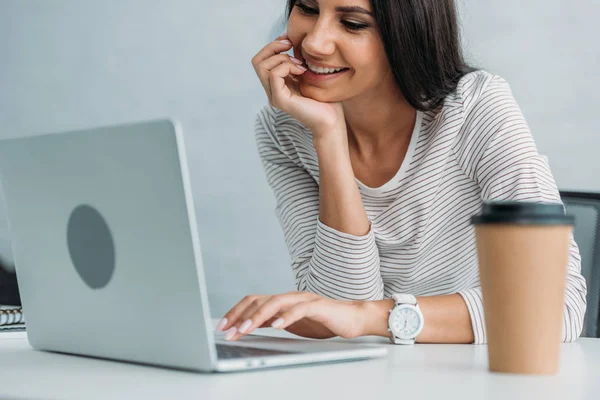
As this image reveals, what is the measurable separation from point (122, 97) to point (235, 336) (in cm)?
211

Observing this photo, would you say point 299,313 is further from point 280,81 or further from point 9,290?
point 9,290

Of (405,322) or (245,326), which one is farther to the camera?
(405,322)

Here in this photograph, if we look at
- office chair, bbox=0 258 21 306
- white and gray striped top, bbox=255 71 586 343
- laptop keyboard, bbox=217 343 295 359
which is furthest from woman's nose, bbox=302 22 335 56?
office chair, bbox=0 258 21 306

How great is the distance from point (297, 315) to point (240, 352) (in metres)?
0.16

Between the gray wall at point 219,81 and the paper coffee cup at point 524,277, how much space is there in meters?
1.57

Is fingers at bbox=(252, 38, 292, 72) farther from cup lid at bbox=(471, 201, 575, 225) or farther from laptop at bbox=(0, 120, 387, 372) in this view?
cup lid at bbox=(471, 201, 575, 225)

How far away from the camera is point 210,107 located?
8.80 feet

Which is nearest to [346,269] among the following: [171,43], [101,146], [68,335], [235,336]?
[235,336]

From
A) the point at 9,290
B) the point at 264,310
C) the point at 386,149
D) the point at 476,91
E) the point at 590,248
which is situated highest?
the point at 476,91

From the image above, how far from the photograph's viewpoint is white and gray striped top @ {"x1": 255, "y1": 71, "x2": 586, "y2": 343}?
132 cm

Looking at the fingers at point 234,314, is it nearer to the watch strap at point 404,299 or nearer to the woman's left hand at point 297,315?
the woman's left hand at point 297,315

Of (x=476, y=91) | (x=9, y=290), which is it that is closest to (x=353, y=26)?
(x=476, y=91)

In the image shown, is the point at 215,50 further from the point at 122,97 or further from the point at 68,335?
the point at 68,335

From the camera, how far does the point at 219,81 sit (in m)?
2.66
